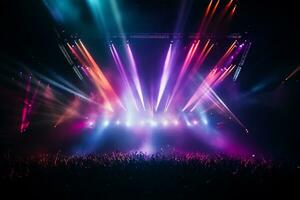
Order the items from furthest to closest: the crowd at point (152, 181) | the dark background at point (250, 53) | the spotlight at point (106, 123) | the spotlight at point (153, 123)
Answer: the spotlight at point (153, 123)
the spotlight at point (106, 123)
the dark background at point (250, 53)
the crowd at point (152, 181)

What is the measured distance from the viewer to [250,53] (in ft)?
35.7

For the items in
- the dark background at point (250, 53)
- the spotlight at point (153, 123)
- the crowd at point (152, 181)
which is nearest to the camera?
the crowd at point (152, 181)

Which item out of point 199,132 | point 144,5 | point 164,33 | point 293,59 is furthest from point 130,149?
point 293,59

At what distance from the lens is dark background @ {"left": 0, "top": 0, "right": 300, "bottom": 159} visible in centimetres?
821

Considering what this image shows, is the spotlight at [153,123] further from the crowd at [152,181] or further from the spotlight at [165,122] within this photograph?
the crowd at [152,181]

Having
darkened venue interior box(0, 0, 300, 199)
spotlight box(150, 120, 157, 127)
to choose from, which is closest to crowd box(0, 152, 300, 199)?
darkened venue interior box(0, 0, 300, 199)

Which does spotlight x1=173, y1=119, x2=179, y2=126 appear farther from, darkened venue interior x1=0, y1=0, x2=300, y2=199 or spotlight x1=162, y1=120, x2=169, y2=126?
spotlight x1=162, y1=120, x2=169, y2=126

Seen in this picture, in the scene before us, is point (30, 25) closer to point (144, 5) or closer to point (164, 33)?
point (144, 5)

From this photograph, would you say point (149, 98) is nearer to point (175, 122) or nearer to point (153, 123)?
point (153, 123)

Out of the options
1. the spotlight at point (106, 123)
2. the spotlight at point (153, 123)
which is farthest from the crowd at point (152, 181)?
the spotlight at point (153, 123)

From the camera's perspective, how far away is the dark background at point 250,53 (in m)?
8.21

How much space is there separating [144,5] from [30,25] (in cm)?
367

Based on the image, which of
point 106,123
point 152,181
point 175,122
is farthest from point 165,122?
point 152,181

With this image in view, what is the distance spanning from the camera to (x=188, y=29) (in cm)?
936
